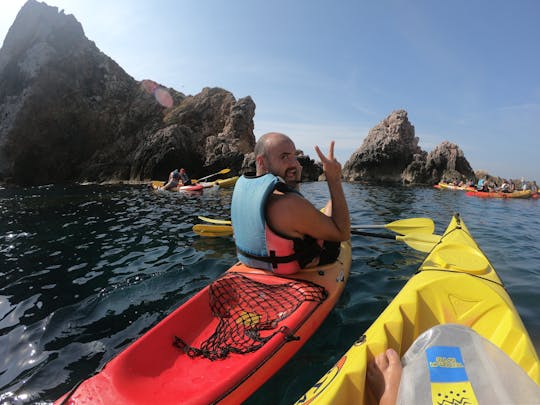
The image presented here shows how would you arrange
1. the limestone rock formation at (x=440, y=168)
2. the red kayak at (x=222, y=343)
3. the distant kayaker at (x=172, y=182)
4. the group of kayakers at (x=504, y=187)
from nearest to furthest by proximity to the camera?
the red kayak at (x=222, y=343), the distant kayaker at (x=172, y=182), the group of kayakers at (x=504, y=187), the limestone rock formation at (x=440, y=168)

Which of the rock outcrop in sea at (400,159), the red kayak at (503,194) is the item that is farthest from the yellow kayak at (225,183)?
the rock outcrop in sea at (400,159)

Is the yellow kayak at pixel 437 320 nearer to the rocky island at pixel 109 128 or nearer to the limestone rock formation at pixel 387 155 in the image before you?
the rocky island at pixel 109 128

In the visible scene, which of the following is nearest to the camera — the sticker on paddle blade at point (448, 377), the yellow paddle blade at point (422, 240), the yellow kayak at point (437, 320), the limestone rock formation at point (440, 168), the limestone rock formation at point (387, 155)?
the sticker on paddle blade at point (448, 377)

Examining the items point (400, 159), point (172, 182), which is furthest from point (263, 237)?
point (400, 159)

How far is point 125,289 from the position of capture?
446cm

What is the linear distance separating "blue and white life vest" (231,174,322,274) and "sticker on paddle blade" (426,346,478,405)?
5.29ft

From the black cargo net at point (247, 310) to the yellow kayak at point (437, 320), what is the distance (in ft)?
2.14

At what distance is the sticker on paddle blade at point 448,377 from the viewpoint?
1.53m

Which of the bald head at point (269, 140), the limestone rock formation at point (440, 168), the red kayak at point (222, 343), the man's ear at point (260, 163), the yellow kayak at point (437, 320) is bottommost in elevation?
the red kayak at point (222, 343)

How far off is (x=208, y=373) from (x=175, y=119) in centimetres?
3992

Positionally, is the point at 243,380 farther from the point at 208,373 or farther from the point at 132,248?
the point at 132,248

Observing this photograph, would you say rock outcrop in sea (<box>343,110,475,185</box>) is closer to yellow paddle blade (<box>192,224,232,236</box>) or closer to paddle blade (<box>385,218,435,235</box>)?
paddle blade (<box>385,218,435,235</box>)

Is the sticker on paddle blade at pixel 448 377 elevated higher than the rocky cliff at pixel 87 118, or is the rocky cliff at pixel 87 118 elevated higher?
the rocky cliff at pixel 87 118

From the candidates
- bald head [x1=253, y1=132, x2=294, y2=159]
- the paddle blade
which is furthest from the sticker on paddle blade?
the paddle blade
